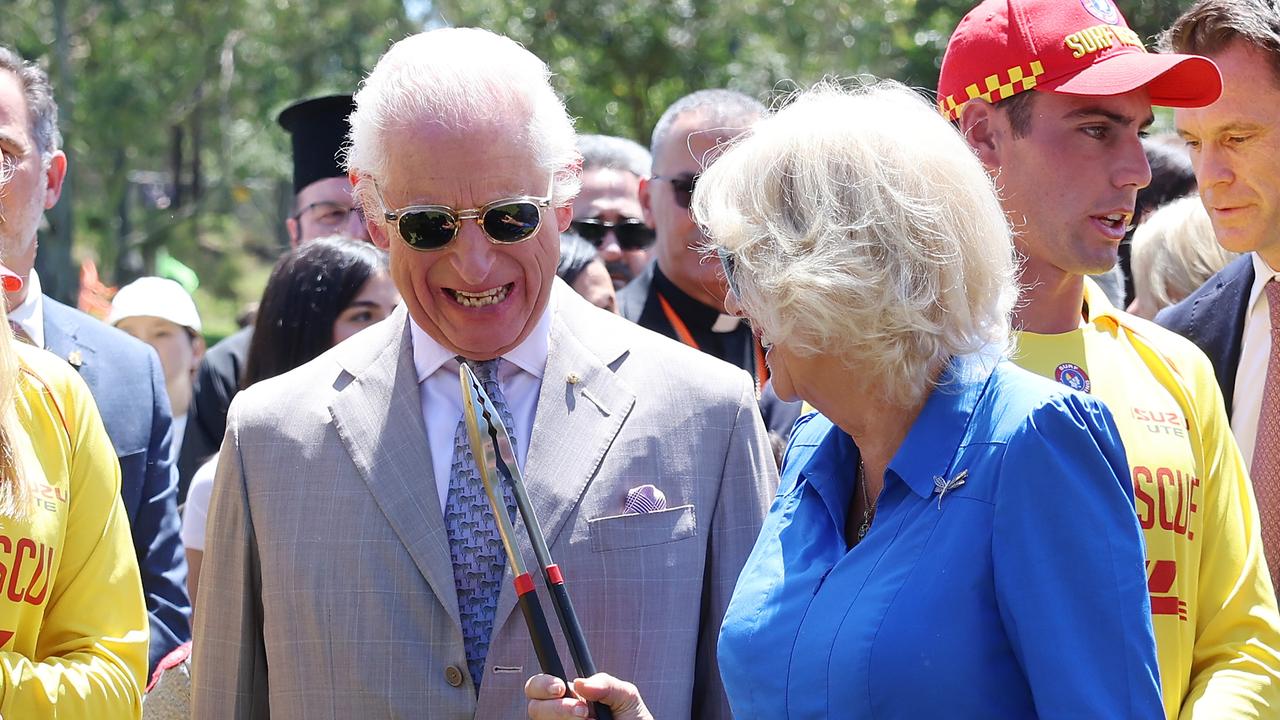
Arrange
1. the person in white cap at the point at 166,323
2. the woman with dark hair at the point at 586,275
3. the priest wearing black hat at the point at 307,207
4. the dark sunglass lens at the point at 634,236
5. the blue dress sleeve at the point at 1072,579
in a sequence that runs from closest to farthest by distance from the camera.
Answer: the blue dress sleeve at the point at 1072,579, the woman with dark hair at the point at 586,275, the priest wearing black hat at the point at 307,207, the dark sunglass lens at the point at 634,236, the person in white cap at the point at 166,323

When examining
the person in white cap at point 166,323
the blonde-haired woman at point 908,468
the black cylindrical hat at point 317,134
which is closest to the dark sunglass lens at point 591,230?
the black cylindrical hat at point 317,134

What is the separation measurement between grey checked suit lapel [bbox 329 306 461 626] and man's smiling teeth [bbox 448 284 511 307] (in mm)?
186

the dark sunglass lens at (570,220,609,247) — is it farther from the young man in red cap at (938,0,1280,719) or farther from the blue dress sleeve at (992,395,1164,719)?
the blue dress sleeve at (992,395,1164,719)

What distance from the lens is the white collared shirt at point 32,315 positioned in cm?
381

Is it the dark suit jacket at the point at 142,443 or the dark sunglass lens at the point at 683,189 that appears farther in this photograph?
the dark sunglass lens at the point at 683,189

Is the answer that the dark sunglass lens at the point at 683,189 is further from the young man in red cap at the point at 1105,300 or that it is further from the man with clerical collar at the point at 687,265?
the young man in red cap at the point at 1105,300

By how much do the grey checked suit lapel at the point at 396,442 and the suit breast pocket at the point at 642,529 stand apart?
0.95 feet

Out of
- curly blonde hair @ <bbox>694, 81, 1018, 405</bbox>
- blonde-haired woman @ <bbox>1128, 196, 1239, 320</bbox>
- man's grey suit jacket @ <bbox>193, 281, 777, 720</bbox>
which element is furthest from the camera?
blonde-haired woman @ <bbox>1128, 196, 1239, 320</bbox>

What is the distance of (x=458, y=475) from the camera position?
2.87 metres

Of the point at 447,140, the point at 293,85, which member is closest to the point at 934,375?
the point at 447,140

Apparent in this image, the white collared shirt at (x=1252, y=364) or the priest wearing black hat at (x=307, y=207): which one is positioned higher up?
the priest wearing black hat at (x=307, y=207)

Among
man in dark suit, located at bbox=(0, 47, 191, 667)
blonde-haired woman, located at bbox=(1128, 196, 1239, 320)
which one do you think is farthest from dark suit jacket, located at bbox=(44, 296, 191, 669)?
blonde-haired woman, located at bbox=(1128, 196, 1239, 320)

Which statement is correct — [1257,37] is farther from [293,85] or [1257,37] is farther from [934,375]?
[293,85]

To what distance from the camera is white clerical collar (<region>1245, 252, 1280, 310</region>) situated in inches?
140
